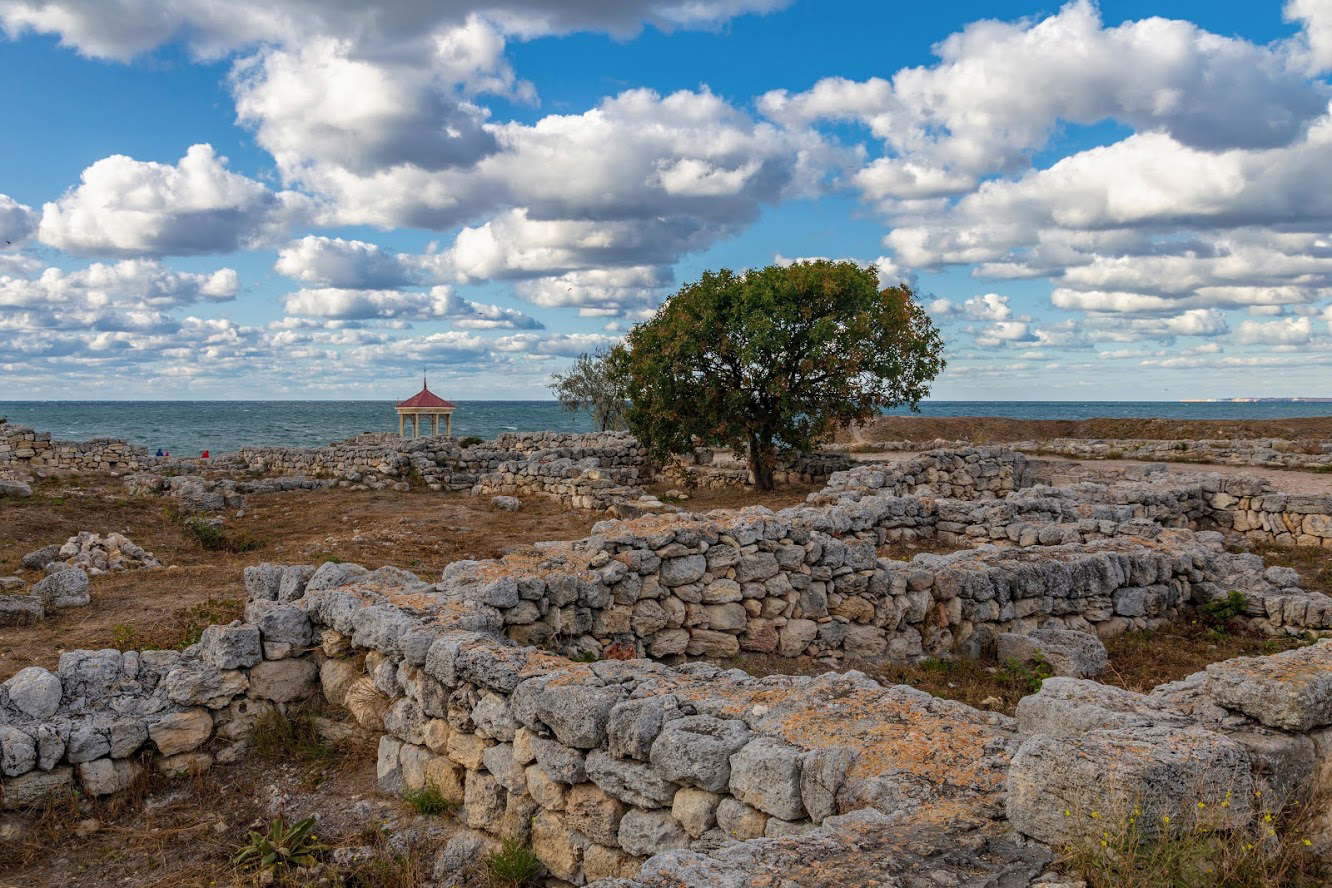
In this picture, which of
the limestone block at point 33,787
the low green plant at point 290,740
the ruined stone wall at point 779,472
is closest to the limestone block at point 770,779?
the low green plant at point 290,740

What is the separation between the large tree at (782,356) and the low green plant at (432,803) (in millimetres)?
16425

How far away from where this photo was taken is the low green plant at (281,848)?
5742 mm

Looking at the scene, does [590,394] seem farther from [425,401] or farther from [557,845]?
[557,845]

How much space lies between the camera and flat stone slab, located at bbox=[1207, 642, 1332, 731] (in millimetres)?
4348

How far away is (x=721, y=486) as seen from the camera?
26500 millimetres

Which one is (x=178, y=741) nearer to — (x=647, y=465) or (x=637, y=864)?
(x=637, y=864)

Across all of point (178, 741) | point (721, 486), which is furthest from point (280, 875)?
point (721, 486)

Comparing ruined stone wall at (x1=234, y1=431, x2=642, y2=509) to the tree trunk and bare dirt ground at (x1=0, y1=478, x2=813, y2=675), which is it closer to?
bare dirt ground at (x1=0, y1=478, x2=813, y2=675)

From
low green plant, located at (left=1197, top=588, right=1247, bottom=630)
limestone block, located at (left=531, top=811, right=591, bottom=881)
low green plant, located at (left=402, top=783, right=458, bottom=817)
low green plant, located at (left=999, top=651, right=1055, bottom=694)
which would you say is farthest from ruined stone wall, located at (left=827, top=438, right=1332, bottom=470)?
limestone block, located at (left=531, top=811, right=591, bottom=881)

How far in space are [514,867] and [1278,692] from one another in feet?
14.7

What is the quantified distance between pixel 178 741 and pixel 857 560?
689 cm

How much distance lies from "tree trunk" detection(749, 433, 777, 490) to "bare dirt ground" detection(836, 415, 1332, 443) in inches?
723

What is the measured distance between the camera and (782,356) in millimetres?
22859

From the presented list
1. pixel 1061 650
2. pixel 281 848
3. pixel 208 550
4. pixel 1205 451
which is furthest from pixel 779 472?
pixel 281 848
